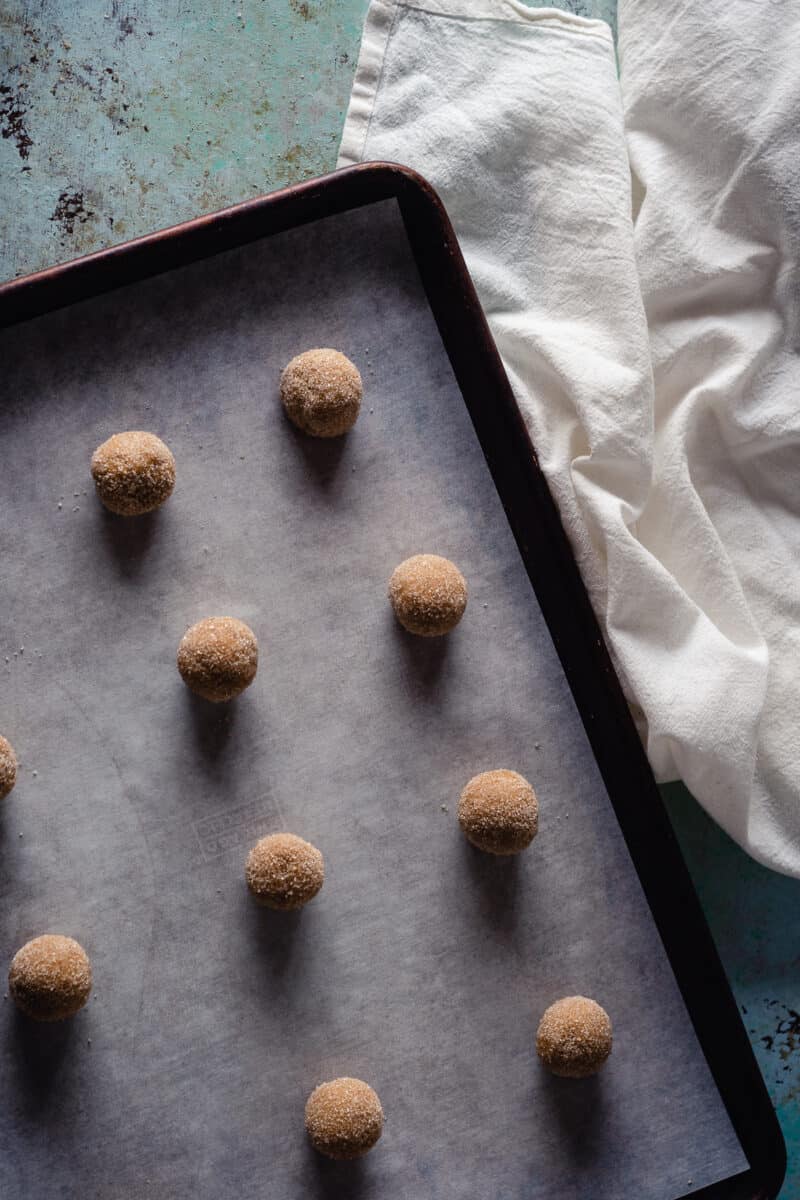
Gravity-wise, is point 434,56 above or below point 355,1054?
above

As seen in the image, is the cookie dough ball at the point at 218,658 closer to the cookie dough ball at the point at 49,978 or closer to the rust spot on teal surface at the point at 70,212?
the cookie dough ball at the point at 49,978

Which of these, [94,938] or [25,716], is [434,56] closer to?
[25,716]

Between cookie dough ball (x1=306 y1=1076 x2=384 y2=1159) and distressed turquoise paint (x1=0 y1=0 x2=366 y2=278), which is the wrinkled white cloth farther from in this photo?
cookie dough ball (x1=306 y1=1076 x2=384 y2=1159)

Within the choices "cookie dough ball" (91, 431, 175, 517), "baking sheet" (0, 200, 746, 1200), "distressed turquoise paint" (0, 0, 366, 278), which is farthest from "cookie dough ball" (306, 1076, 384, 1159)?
"distressed turquoise paint" (0, 0, 366, 278)

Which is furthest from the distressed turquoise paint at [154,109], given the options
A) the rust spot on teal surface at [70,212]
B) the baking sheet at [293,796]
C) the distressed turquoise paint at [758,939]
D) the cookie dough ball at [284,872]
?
the distressed turquoise paint at [758,939]

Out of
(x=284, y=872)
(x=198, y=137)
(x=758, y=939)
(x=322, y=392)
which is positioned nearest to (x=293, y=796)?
(x=284, y=872)

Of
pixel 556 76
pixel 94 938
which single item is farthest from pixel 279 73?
pixel 94 938
